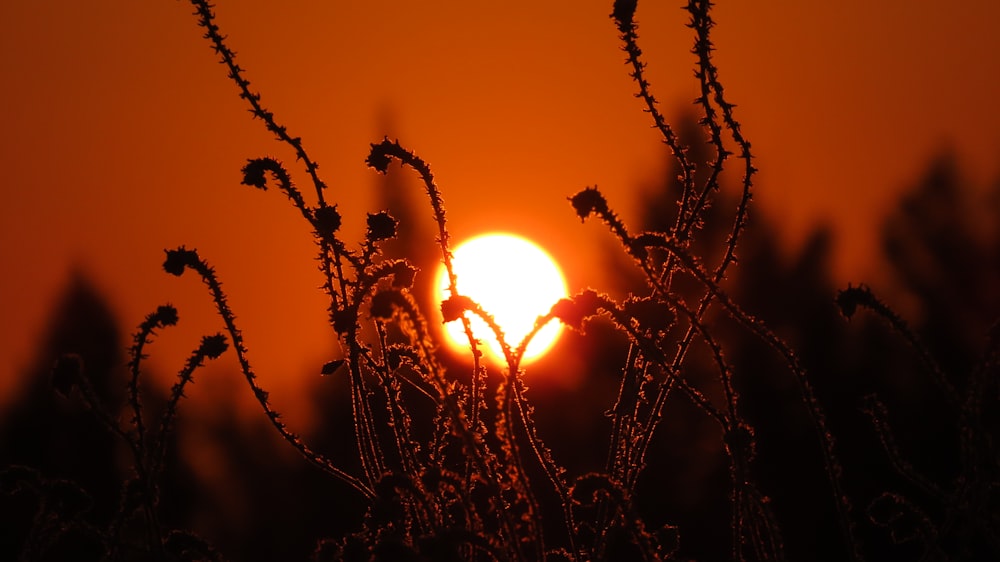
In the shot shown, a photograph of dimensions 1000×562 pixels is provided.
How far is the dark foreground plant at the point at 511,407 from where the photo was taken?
6.40 ft

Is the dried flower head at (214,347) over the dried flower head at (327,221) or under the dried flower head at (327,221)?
under

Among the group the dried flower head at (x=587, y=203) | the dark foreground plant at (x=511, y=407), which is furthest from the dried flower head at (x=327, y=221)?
the dried flower head at (x=587, y=203)

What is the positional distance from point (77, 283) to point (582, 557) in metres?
40.6

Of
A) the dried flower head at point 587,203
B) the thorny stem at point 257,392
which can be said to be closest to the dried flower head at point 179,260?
the thorny stem at point 257,392

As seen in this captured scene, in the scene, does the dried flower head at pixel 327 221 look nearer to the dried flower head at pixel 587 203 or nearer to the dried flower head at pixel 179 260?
the dried flower head at pixel 179 260

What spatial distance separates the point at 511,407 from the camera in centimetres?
227

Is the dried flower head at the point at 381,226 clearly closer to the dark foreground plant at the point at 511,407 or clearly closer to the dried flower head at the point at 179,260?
the dark foreground plant at the point at 511,407

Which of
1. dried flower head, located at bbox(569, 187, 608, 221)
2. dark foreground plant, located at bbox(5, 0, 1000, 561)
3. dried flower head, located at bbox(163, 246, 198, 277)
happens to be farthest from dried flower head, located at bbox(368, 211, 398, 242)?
dried flower head, located at bbox(569, 187, 608, 221)

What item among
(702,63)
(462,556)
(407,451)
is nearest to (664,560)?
(462,556)

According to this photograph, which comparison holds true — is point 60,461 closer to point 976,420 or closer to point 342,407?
point 342,407

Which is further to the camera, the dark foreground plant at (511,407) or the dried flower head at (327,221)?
the dried flower head at (327,221)

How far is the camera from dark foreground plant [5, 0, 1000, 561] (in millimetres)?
1950

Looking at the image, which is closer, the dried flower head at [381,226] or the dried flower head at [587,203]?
the dried flower head at [587,203]

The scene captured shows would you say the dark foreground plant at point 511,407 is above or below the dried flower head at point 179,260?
below
